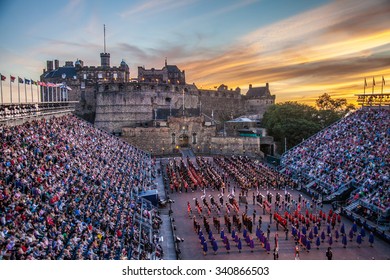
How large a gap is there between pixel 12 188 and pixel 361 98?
35532 mm

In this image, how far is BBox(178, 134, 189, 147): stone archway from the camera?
4988 centimetres

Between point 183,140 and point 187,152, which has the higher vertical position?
point 183,140

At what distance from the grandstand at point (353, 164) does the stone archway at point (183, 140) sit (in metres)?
15.2

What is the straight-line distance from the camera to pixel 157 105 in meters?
58.1

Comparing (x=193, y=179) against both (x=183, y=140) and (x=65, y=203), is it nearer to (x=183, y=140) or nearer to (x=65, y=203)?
(x=65, y=203)

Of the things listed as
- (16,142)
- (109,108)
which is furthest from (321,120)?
(16,142)

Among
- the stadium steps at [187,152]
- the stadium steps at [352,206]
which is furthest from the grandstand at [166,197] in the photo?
the stadium steps at [187,152]

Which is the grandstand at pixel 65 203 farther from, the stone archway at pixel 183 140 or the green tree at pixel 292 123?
the green tree at pixel 292 123

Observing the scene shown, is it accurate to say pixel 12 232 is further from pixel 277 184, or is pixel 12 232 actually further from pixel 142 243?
pixel 277 184

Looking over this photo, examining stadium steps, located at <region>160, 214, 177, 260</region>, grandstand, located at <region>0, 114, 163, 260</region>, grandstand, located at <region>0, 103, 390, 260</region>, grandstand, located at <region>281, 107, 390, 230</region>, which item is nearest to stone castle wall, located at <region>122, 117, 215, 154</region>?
grandstand, located at <region>0, 103, 390, 260</region>

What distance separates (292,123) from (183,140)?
14760 millimetres

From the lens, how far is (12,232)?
11.1 metres

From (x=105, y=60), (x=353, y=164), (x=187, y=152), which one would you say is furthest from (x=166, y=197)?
(x=105, y=60)
